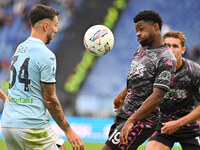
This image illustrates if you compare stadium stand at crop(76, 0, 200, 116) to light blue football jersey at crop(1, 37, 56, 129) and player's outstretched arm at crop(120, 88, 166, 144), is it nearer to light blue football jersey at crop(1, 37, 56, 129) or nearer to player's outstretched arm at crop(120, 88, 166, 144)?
player's outstretched arm at crop(120, 88, 166, 144)

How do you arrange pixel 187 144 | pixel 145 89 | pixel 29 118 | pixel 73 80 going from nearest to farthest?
pixel 29 118
pixel 145 89
pixel 187 144
pixel 73 80

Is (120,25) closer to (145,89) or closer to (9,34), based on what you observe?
(9,34)

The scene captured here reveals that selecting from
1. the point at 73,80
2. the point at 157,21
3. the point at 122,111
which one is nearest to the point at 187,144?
the point at 122,111

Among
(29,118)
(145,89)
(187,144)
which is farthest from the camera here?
(187,144)

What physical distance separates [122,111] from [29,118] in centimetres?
128

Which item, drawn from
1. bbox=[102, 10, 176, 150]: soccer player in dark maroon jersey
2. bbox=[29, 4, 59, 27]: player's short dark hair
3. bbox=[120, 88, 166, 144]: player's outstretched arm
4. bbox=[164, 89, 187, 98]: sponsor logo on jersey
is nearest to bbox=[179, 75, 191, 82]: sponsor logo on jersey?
bbox=[164, 89, 187, 98]: sponsor logo on jersey

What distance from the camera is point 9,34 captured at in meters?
15.6

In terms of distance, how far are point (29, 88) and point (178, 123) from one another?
1.72 m

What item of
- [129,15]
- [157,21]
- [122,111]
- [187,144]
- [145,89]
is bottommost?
[187,144]

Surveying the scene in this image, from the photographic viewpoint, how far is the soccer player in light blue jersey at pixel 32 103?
3.63 m

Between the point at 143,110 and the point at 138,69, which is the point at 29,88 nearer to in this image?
the point at 143,110

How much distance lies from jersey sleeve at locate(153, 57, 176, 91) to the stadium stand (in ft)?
34.8

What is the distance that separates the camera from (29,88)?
3.65 meters

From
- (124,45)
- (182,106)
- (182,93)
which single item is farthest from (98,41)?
(124,45)
